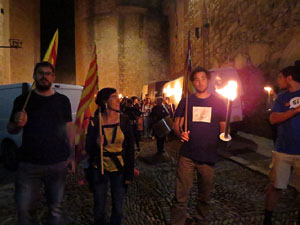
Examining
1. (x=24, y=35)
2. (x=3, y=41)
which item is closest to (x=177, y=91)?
(x=3, y=41)

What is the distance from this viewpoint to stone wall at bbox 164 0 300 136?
7.04 metres

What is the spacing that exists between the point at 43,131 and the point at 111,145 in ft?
2.23

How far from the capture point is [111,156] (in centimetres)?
246

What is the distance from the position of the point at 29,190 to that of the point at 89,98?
1.19 metres

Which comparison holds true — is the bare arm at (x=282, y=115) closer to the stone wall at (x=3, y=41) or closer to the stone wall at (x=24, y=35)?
the stone wall at (x=3, y=41)

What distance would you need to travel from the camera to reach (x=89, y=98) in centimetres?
280

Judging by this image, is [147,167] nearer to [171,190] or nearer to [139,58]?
[171,190]

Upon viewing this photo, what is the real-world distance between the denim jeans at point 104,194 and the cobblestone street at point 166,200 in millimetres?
644

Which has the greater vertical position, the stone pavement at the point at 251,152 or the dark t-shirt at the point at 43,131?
the dark t-shirt at the point at 43,131

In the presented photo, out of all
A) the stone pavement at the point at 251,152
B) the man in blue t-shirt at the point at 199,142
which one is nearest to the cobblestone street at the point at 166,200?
the stone pavement at the point at 251,152

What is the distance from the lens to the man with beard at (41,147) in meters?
2.08

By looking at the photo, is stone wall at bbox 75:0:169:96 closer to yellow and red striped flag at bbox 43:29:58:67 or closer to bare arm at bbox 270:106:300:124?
yellow and red striped flag at bbox 43:29:58:67

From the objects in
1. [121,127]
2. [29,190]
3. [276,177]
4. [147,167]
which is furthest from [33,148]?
[147,167]

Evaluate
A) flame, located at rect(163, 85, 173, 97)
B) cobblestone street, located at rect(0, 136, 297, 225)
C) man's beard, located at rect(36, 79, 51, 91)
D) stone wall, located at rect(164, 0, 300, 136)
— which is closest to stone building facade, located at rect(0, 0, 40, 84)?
flame, located at rect(163, 85, 173, 97)
